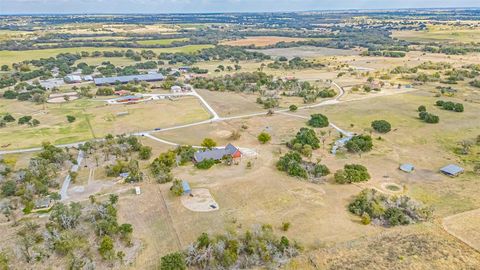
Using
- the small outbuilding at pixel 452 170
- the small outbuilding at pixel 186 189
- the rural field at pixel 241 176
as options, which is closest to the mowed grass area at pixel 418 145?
the rural field at pixel 241 176

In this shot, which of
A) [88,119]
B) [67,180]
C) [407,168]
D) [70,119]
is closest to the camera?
[67,180]

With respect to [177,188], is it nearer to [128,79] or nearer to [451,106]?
[451,106]

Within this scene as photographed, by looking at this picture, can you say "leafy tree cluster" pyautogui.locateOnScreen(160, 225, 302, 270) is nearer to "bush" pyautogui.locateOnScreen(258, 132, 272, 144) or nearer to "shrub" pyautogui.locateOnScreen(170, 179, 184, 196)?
"shrub" pyautogui.locateOnScreen(170, 179, 184, 196)

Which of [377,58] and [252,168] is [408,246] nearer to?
[252,168]

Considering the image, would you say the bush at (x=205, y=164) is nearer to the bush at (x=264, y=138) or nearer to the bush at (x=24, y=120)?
the bush at (x=264, y=138)

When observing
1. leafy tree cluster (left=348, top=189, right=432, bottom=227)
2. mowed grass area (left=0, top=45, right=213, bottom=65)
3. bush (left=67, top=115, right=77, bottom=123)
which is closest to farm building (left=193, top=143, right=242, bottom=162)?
leafy tree cluster (left=348, top=189, right=432, bottom=227)

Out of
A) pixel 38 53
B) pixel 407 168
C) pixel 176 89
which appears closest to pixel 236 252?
pixel 407 168
